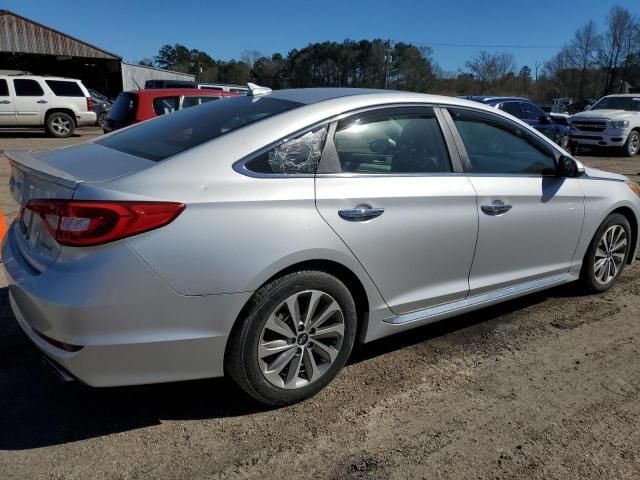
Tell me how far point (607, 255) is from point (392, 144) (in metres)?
2.49

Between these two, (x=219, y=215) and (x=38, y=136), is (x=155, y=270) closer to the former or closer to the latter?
(x=219, y=215)

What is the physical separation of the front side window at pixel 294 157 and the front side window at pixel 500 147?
112 cm

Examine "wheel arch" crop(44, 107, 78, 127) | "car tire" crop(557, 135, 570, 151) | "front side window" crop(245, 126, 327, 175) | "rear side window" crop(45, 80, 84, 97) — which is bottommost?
"car tire" crop(557, 135, 570, 151)

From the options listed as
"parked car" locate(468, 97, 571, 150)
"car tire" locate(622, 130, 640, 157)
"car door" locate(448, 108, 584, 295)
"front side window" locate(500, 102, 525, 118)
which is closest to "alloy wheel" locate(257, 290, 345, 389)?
"car door" locate(448, 108, 584, 295)

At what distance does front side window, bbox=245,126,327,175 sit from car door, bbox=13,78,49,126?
1830cm

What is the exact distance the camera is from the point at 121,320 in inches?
95.0

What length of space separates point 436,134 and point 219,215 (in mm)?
1635

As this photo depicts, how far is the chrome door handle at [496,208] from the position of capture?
355cm

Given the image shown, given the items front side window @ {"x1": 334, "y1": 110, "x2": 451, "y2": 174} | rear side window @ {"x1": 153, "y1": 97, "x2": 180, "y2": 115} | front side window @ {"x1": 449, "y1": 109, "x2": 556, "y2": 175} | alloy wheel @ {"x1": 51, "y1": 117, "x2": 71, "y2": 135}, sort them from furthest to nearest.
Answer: alloy wheel @ {"x1": 51, "y1": 117, "x2": 71, "y2": 135} → rear side window @ {"x1": 153, "y1": 97, "x2": 180, "y2": 115} → front side window @ {"x1": 449, "y1": 109, "x2": 556, "y2": 175} → front side window @ {"x1": 334, "y1": 110, "x2": 451, "y2": 174}

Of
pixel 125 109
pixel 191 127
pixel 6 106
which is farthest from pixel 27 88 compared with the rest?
pixel 191 127

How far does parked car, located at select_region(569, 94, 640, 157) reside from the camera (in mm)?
16781

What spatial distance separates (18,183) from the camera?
3.02 m

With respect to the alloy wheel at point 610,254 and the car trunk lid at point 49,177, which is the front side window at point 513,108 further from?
the car trunk lid at point 49,177

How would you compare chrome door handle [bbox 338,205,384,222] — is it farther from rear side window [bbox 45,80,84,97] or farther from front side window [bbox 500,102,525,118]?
rear side window [bbox 45,80,84,97]
